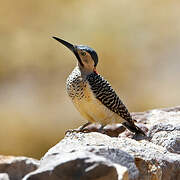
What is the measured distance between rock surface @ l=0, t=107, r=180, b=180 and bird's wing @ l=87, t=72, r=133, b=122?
290mm

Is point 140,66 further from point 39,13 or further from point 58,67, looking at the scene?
point 39,13

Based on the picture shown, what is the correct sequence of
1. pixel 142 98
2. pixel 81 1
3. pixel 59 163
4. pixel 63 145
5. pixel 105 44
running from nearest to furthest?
1. pixel 59 163
2. pixel 63 145
3. pixel 142 98
4. pixel 105 44
5. pixel 81 1

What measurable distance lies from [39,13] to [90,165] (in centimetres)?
1294

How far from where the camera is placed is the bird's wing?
771cm

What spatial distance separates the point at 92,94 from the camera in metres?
7.69

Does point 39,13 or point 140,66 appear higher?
point 39,13

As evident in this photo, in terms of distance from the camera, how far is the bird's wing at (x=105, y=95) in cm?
771

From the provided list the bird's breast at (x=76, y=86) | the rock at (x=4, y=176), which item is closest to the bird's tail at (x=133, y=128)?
the bird's breast at (x=76, y=86)

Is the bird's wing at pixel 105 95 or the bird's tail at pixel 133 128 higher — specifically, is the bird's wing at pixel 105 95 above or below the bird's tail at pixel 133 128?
above

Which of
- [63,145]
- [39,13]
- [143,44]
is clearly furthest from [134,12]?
[63,145]

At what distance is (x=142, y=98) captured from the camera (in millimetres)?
15148

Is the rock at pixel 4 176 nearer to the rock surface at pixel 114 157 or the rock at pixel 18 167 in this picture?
the rock surface at pixel 114 157

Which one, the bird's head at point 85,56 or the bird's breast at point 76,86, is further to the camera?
the bird's head at point 85,56

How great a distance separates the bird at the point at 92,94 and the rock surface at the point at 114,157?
290 millimetres
